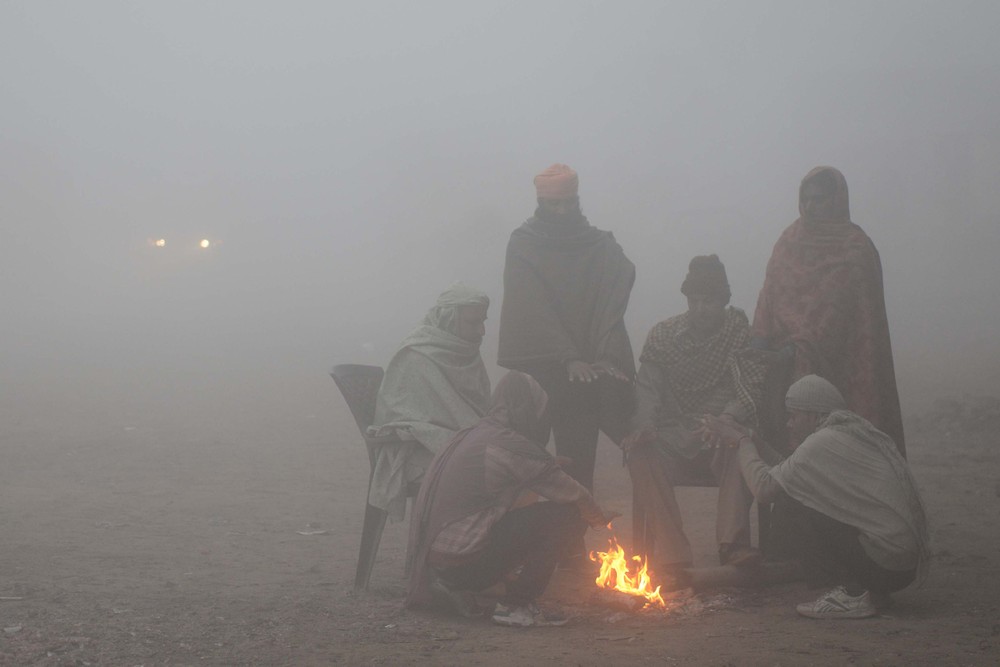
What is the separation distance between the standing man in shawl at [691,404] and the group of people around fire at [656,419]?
0.04 feet

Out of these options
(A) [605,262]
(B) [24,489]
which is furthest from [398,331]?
(A) [605,262]

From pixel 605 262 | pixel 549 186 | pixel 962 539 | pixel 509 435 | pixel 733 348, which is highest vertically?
pixel 549 186

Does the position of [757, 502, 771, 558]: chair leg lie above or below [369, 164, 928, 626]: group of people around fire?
below

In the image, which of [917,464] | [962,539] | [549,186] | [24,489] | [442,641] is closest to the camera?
A: [442,641]

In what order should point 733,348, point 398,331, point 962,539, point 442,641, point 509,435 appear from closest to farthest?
point 442,641 < point 509,435 < point 733,348 < point 962,539 < point 398,331

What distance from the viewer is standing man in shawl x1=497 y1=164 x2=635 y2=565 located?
19.7ft

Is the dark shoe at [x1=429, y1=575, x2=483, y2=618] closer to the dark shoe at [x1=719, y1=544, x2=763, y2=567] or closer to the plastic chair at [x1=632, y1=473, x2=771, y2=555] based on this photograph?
the plastic chair at [x1=632, y1=473, x2=771, y2=555]

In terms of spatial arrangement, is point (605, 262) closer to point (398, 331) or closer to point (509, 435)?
point (509, 435)

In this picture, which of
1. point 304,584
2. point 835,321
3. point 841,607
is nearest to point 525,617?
point 841,607

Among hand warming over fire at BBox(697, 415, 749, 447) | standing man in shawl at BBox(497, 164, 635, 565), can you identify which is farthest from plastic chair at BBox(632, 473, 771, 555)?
standing man in shawl at BBox(497, 164, 635, 565)

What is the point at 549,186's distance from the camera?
6148 millimetres

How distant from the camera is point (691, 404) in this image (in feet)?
19.0

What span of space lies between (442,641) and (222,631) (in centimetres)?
100

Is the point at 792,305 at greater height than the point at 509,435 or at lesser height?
greater
